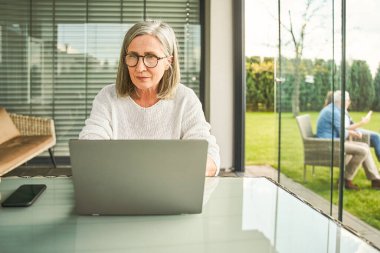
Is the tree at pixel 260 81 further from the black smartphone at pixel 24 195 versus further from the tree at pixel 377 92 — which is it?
the black smartphone at pixel 24 195

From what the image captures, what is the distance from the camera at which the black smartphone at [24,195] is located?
4.61ft

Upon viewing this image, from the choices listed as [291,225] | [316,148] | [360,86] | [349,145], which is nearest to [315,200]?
[316,148]

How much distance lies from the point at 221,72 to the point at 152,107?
3095 millimetres

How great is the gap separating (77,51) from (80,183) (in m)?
4.27

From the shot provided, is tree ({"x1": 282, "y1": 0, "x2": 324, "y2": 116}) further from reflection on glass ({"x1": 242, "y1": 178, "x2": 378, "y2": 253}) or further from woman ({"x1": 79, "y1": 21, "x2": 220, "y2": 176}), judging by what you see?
reflection on glass ({"x1": 242, "y1": 178, "x2": 378, "y2": 253})

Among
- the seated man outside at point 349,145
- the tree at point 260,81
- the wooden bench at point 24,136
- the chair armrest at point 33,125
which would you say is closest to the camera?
the seated man outside at point 349,145

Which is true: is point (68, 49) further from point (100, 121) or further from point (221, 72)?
point (100, 121)

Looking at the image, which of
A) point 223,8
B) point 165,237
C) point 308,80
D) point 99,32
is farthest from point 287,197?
point 99,32

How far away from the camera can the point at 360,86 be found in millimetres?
2994

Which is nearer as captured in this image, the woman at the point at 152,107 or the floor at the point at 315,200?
the woman at the point at 152,107

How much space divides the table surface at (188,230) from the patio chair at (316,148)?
1705mm

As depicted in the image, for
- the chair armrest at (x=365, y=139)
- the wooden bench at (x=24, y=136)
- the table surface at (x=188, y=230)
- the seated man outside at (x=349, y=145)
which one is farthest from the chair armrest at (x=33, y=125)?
the table surface at (x=188, y=230)

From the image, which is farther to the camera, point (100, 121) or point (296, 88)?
point (296, 88)

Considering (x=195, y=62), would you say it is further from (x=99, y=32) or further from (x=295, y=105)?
(x=295, y=105)
